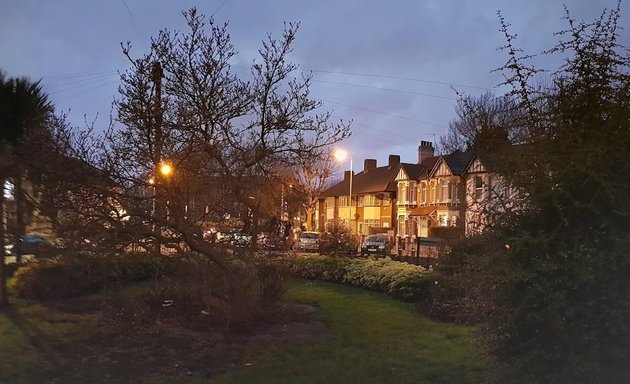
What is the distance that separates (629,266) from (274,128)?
7324 mm

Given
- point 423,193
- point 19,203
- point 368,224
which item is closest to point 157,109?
point 19,203

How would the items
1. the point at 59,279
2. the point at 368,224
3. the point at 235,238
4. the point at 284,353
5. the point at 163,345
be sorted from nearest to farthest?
the point at 284,353 < the point at 163,345 < the point at 235,238 < the point at 59,279 < the point at 368,224

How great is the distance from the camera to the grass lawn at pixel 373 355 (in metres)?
7.12

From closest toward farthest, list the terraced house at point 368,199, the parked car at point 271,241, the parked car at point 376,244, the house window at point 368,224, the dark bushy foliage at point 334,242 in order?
1. the parked car at point 271,241
2. the dark bushy foliage at point 334,242
3. the parked car at point 376,244
4. the terraced house at point 368,199
5. the house window at point 368,224

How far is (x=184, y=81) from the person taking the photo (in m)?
10.5

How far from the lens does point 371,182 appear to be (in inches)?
2803

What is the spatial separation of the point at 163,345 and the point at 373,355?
317cm

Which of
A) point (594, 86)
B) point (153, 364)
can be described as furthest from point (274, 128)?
point (594, 86)

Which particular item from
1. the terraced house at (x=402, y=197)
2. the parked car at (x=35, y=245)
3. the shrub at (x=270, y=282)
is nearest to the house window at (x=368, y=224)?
the terraced house at (x=402, y=197)

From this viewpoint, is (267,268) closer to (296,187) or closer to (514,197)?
(296,187)

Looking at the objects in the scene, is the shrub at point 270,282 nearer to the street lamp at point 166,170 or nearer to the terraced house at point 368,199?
the street lamp at point 166,170

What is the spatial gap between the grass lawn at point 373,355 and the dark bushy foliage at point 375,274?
1.78m

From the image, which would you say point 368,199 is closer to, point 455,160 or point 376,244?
point 455,160

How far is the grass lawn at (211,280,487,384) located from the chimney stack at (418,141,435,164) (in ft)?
174
